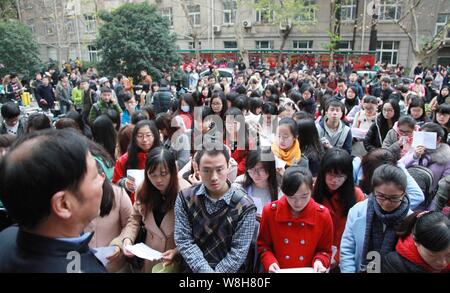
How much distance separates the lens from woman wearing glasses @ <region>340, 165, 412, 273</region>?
6.07 ft

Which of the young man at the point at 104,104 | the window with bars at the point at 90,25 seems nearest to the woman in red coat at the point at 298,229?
the young man at the point at 104,104

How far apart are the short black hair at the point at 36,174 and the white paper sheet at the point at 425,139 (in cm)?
299

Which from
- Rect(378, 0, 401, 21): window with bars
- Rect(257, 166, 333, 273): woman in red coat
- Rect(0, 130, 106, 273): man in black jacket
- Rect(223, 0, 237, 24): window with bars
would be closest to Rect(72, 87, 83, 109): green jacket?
Rect(257, 166, 333, 273): woman in red coat

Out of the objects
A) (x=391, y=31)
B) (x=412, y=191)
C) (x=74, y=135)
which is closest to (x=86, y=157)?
(x=74, y=135)

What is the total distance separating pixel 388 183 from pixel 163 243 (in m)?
1.41

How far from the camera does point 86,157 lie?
112 centimetres

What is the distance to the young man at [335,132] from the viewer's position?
3.78 metres

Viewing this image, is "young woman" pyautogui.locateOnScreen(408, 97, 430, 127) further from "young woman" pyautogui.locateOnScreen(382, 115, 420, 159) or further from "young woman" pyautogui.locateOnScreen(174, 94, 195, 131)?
"young woman" pyautogui.locateOnScreen(174, 94, 195, 131)

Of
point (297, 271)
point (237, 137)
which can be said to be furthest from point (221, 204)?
point (237, 137)

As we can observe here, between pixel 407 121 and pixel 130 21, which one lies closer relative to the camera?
pixel 407 121

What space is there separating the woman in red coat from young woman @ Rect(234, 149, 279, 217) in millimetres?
457

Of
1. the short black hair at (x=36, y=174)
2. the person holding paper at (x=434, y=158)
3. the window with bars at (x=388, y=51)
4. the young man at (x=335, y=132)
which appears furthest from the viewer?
the window with bars at (x=388, y=51)

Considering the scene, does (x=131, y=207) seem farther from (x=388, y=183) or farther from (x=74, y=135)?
(x=388, y=183)

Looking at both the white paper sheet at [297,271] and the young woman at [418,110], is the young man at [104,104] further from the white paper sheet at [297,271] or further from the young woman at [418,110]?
the young woman at [418,110]
